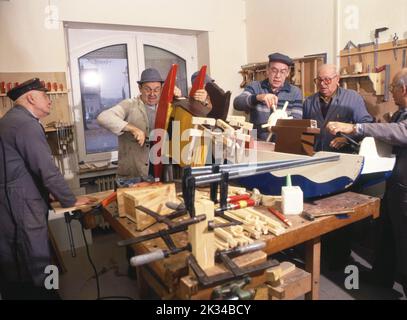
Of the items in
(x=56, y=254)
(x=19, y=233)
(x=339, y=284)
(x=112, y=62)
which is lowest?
(x=339, y=284)

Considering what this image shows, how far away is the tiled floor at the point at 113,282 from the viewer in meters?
2.43

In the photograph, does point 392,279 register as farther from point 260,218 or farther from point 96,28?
point 96,28

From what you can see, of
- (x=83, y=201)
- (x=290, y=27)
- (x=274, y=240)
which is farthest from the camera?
(x=290, y=27)

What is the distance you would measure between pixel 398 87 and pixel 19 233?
2.49 m

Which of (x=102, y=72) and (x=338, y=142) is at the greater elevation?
(x=102, y=72)

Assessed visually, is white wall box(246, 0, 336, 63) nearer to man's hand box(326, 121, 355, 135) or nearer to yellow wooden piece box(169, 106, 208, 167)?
man's hand box(326, 121, 355, 135)

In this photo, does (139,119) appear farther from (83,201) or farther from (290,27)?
(290,27)

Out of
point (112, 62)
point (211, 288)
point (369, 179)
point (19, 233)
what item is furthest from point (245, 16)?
point (211, 288)

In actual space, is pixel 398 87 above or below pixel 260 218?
above

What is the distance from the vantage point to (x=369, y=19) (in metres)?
3.06

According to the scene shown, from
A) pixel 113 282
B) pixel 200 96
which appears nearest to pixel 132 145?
pixel 200 96

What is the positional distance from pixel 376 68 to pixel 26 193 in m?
3.00

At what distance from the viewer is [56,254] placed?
9.50 ft

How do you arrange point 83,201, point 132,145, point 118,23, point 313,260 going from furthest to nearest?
point 118,23 → point 132,145 → point 83,201 → point 313,260
